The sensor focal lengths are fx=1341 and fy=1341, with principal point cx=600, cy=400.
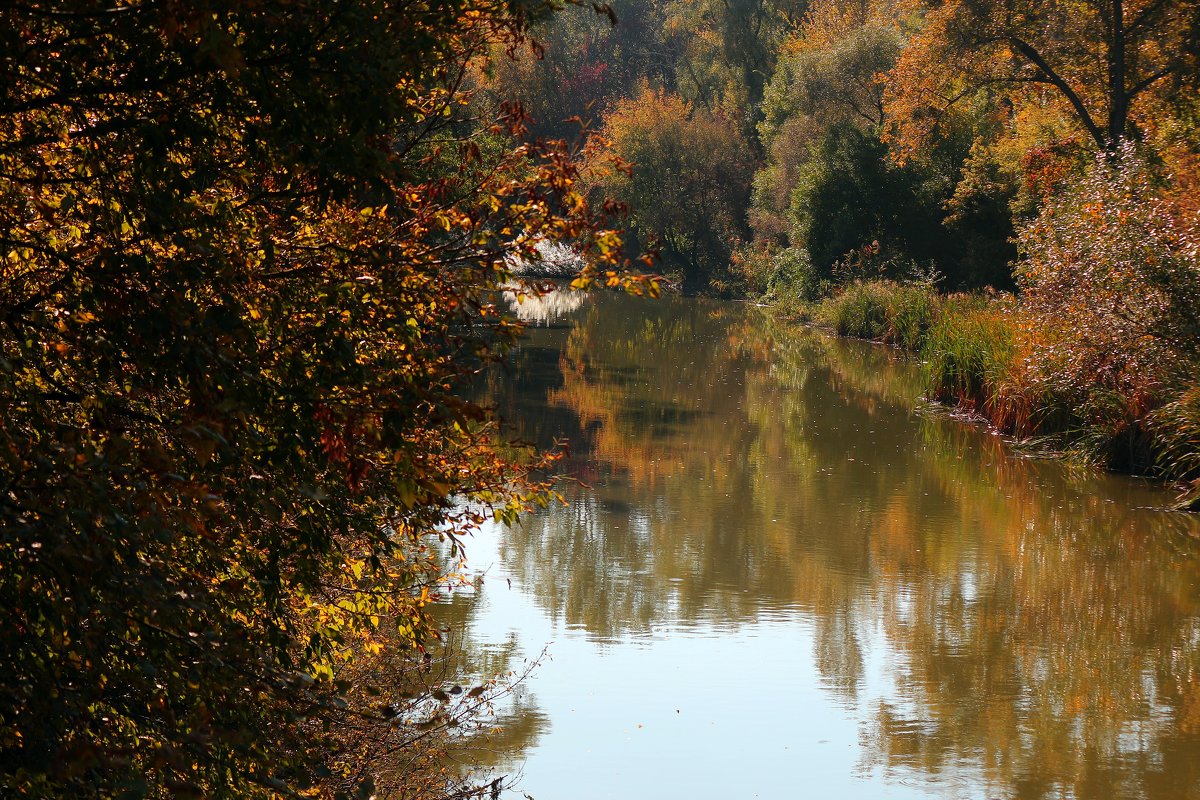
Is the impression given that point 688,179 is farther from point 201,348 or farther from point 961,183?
point 201,348

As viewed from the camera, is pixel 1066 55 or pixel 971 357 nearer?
pixel 971 357

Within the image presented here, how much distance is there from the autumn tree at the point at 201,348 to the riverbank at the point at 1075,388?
38.8 ft

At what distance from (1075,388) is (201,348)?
14918mm

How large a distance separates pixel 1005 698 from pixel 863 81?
110 ft

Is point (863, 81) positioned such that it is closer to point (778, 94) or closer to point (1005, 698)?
point (778, 94)

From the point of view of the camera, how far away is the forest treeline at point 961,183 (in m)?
15.5

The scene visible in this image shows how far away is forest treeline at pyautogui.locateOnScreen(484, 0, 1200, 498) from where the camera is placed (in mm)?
15469

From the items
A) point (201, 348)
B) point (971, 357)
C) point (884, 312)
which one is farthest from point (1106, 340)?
point (884, 312)

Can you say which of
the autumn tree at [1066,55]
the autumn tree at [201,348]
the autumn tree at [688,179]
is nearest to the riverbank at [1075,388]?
the autumn tree at [1066,55]

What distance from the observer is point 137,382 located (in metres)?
3.59

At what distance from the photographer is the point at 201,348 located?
3248mm

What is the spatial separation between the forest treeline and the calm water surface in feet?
4.30

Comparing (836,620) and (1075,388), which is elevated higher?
(1075,388)

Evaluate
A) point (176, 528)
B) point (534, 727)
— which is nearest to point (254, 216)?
point (176, 528)
